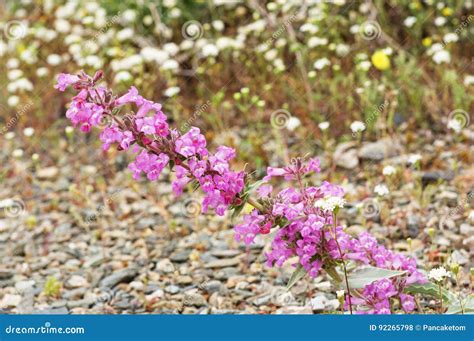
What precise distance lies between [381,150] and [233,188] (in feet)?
7.98

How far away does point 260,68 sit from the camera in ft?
20.2

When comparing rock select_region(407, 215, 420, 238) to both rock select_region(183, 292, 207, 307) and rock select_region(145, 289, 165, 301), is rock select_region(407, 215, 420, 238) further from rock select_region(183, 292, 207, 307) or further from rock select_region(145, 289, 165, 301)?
rock select_region(145, 289, 165, 301)

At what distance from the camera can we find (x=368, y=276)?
270cm

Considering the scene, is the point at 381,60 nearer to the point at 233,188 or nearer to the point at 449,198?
the point at 449,198

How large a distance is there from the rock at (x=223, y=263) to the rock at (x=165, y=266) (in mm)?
178

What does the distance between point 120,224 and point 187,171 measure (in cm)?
212

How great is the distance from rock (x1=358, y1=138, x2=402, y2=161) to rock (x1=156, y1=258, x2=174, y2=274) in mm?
1445

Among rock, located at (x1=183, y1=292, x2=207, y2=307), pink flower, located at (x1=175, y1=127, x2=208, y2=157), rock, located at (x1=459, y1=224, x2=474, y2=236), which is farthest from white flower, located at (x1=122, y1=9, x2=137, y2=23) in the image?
pink flower, located at (x1=175, y1=127, x2=208, y2=157)

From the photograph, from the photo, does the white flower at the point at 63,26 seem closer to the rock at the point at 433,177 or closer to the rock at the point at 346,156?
the rock at the point at 346,156

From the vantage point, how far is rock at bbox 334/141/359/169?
4.88m

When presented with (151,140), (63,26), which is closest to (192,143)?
(151,140)

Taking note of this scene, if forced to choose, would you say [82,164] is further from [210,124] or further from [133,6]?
[133,6]

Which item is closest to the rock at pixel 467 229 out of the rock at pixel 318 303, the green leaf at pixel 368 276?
the rock at pixel 318 303

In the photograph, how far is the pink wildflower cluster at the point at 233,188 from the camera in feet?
8.48
